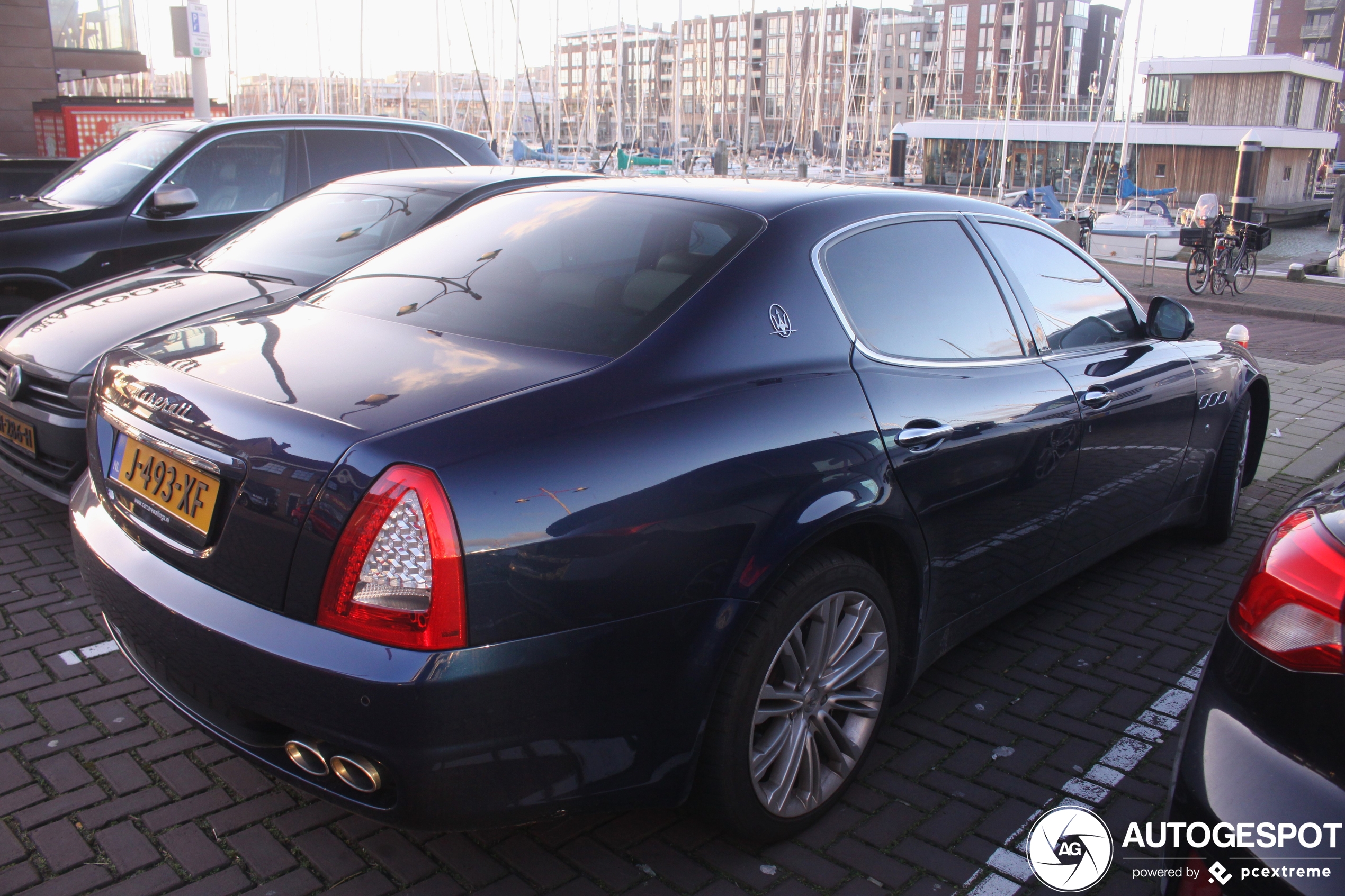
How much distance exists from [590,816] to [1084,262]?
9.30 feet

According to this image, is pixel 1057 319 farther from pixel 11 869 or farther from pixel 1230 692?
pixel 11 869

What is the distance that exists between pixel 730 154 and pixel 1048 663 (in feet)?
188

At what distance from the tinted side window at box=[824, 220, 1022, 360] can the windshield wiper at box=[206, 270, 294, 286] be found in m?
3.17

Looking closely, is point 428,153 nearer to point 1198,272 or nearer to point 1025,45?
point 1198,272

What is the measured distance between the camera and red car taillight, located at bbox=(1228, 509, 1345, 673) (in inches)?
70.0

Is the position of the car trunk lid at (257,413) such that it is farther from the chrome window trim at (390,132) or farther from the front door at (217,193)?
the chrome window trim at (390,132)

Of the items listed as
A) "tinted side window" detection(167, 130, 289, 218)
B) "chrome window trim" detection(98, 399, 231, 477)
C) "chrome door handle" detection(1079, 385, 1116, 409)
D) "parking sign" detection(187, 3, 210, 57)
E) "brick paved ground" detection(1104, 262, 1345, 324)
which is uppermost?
"parking sign" detection(187, 3, 210, 57)

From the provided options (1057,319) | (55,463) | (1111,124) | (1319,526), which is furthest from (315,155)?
(1111,124)

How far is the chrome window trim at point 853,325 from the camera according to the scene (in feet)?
9.00

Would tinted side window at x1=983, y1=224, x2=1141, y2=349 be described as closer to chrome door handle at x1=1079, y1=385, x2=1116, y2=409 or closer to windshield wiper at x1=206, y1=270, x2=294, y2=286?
chrome door handle at x1=1079, y1=385, x2=1116, y2=409

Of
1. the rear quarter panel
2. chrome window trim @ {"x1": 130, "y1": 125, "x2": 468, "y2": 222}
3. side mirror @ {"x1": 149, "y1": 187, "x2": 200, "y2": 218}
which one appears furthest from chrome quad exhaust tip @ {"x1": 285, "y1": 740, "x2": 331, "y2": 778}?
side mirror @ {"x1": 149, "y1": 187, "x2": 200, "y2": 218}

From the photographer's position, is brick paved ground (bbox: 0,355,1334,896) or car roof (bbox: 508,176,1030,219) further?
car roof (bbox: 508,176,1030,219)

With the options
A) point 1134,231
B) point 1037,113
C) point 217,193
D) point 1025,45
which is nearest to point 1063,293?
point 217,193

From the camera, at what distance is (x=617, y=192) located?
320 centimetres
